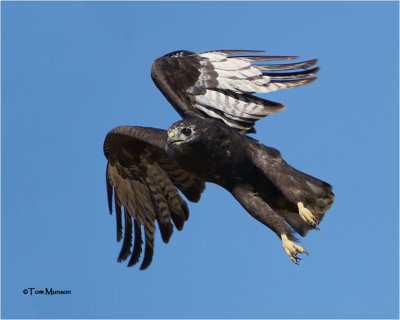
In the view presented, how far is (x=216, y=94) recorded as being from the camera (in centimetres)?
1118

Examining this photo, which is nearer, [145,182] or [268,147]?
[268,147]

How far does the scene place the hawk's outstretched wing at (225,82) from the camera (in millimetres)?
10977

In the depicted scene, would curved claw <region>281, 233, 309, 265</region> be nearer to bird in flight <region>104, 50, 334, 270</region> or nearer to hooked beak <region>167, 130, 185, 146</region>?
bird in flight <region>104, 50, 334, 270</region>

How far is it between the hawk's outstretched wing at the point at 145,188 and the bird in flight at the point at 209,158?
0.04 feet

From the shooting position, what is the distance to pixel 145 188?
1197 centimetres

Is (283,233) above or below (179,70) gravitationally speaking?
below

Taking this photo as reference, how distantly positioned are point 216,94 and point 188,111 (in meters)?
0.51

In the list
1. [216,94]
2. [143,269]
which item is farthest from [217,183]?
[143,269]

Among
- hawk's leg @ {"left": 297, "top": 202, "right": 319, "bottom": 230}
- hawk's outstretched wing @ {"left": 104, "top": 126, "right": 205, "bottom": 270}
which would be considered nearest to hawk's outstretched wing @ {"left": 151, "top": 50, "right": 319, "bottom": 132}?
hawk's outstretched wing @ {"left": 104, "top": 126, "right": 205, "bottom": 270}

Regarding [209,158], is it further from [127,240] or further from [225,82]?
[127,240]

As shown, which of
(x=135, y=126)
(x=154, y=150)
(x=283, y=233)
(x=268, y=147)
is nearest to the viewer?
(x=283, y=233)

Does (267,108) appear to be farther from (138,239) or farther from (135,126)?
(138,239)

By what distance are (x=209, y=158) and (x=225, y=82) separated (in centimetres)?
170

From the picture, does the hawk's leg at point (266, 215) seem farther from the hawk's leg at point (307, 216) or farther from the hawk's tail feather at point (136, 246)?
the hawk's tail feather at point (136, 246)
